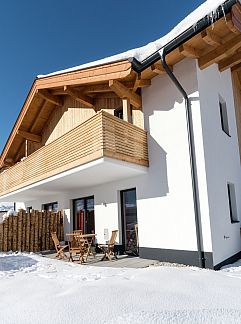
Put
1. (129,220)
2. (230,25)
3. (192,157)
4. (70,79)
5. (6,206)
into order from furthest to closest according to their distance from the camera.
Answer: (6,206) → (129,220) → (70,79) → (192,157) → (230,25)

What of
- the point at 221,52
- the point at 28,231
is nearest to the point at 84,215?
the point at 28,231

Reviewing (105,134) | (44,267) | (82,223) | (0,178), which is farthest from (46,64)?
(44,267)

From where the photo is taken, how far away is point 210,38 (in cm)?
679

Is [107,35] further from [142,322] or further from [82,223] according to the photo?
[142,322]

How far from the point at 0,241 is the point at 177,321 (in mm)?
9563

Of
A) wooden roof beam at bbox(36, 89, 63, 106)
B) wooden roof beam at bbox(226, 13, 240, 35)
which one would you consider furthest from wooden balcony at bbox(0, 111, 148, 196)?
wooden roof beam at bbox(226, 13, 240, 35)

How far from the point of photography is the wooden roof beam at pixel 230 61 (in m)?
9.02

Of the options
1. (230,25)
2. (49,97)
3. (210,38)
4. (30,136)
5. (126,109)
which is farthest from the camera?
(30,136)

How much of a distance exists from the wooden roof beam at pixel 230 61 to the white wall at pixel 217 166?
251mm

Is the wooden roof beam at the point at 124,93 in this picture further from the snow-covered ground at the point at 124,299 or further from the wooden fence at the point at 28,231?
the wooden fence at the point at 28,231

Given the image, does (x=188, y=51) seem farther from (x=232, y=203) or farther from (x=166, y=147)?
(x=232, y=203)

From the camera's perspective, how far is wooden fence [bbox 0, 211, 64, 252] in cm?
1112

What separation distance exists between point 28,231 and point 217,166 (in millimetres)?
8258

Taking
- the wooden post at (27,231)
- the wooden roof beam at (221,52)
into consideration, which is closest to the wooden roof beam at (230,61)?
the wooden roof beam at (221,52)
